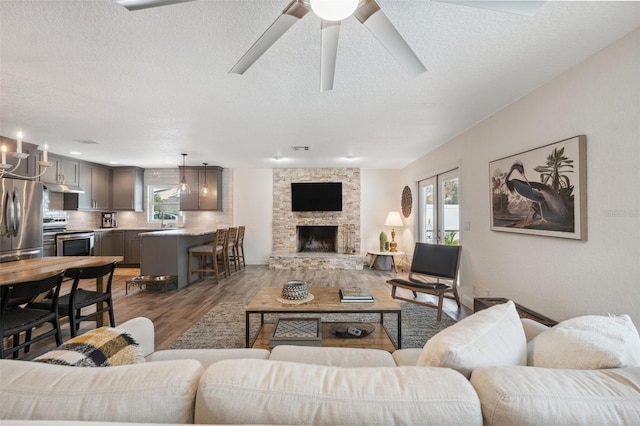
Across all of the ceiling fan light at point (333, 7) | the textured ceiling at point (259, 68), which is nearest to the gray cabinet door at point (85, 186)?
the textured ceiling at point (259, 68)

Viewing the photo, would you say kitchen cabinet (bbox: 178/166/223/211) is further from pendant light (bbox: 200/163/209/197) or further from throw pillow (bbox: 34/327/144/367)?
throw pillow (bbox: 34/327/144/367)

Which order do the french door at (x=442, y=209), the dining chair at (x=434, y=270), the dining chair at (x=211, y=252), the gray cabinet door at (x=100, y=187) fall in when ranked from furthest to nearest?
the gray cabinet door at (x=100, y=187) < the dining chair at (x=211, y=252) < the french door at (x=442, y=209) < the dining chair at (x=434, y=270)

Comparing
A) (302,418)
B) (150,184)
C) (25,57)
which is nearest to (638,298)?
(302,418)

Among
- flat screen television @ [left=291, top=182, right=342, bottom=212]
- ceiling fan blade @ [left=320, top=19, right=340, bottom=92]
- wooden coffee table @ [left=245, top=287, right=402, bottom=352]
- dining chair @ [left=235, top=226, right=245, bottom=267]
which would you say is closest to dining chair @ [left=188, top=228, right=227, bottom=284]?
dining chair @ [left=235, top=226, right=245, bottom=267]

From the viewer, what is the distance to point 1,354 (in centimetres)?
193

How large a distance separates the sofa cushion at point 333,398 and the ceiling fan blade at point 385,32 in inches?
56.0

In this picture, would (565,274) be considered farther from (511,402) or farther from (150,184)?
(150,184)

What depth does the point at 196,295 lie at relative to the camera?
14.2 ft

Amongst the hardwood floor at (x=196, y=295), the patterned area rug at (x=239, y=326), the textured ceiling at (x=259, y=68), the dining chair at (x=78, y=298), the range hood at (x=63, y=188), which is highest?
the textured ceiling at (x=259, y=68)

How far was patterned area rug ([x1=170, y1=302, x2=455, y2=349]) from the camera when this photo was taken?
2699 mm

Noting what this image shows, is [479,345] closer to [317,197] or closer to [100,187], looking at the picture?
[317,197]

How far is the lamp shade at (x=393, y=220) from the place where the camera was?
21.3 feet

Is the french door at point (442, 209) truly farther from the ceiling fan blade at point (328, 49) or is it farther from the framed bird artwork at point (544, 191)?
the ceiling fan blade at point (328, 49)

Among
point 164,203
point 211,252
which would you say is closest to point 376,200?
point 211,252
